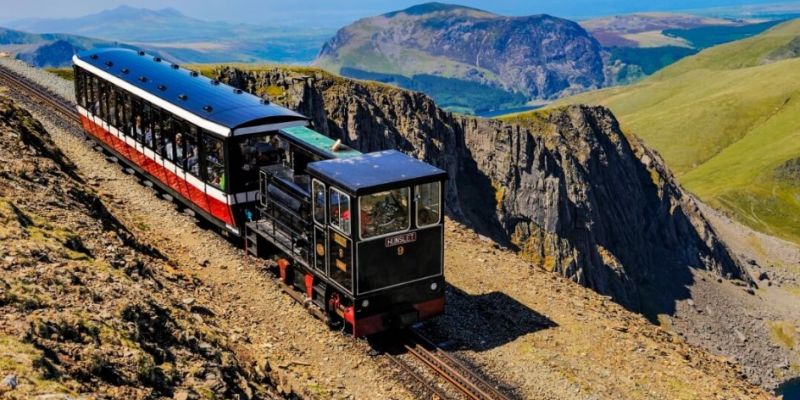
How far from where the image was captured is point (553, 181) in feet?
377

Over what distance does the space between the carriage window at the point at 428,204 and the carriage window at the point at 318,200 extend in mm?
2956

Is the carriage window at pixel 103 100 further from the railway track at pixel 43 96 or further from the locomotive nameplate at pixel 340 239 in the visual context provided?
the locomotive nameplate at pixel 340 239

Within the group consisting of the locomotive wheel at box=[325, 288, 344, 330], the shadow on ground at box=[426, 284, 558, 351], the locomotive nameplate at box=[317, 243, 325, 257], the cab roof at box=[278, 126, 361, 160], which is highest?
the cab roof at box=[278, 126, 361, 160]

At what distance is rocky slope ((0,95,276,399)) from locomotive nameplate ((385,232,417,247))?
18.3 ft

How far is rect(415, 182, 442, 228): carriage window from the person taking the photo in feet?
77.7

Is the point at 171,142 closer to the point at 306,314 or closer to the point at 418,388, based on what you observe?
the point at 306,314

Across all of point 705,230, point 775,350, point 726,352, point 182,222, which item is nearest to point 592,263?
point 726,352

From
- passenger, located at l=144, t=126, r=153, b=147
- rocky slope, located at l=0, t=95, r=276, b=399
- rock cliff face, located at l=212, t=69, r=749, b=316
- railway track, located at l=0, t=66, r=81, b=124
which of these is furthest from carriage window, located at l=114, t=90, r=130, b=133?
rock cliff face, located at l=212, t=69, r=749, b=316

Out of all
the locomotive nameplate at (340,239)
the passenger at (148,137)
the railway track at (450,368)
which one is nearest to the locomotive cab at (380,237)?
the locomotive nameplate at (340,239)

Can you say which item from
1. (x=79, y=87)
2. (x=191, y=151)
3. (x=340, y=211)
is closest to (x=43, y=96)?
(x=79, y=87)

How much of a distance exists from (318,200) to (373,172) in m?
2.07

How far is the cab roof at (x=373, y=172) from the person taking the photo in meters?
22.8

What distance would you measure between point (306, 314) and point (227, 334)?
11.1 ft

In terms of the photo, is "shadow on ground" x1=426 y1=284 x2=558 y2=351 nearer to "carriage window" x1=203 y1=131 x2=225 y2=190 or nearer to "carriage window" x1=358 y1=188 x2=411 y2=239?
"carriage window" x1=358 y1=188 x2=411 y2=239
